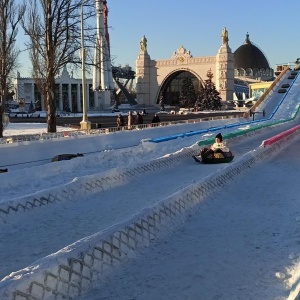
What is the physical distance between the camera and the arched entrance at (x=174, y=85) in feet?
355

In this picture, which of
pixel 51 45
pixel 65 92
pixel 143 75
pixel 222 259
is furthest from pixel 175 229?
→ pixel 143 75

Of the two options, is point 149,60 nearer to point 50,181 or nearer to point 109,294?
point 50,181

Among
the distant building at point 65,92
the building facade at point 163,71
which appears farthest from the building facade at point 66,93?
the building facade at point 163,71

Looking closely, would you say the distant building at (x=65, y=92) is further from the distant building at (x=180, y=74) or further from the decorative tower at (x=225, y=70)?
the decorative tower at (x=225, y=70)

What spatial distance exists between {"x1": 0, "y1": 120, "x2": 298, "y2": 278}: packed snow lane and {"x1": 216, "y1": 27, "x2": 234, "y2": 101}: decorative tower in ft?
273

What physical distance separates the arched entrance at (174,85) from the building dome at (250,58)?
32.0 m

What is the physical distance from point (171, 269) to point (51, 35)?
18.8 meters

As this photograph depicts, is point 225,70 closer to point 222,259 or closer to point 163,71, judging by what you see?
point 163,71

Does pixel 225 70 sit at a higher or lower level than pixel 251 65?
lower

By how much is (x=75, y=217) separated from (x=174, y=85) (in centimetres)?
10722

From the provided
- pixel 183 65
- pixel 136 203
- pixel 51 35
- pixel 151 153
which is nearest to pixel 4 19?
pixel 51 35

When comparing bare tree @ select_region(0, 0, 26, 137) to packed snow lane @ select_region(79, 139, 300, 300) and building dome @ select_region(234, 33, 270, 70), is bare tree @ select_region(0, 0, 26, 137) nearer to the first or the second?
packed snow lane @ select_region(79, 139, 300, 300)

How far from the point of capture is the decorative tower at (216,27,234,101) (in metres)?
93.5

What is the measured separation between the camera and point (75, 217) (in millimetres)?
8086
